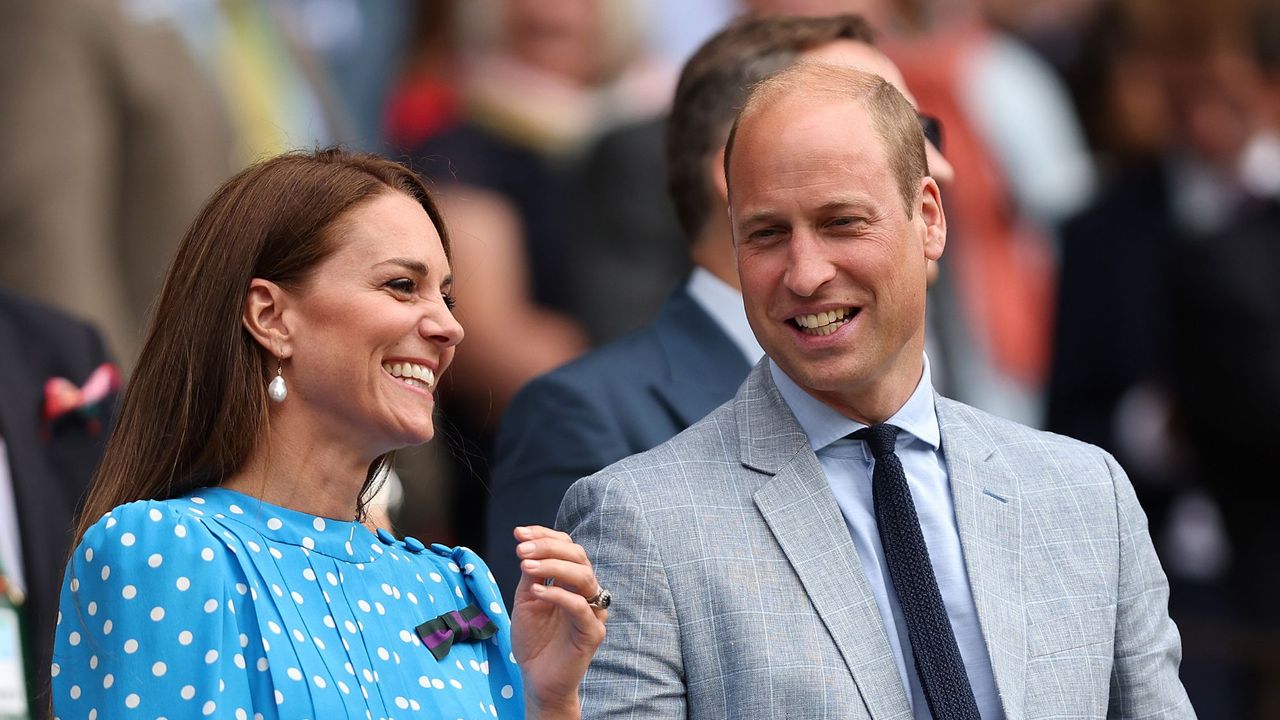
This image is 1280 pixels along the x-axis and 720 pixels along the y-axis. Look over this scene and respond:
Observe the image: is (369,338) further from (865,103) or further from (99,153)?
(99,153)

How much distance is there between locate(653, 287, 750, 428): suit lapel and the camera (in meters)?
4.41

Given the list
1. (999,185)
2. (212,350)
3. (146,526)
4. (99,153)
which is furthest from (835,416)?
(999,185)

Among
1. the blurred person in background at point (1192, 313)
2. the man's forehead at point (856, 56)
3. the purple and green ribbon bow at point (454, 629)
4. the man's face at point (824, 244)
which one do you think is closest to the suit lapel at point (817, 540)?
the man's face at point (824, 244)

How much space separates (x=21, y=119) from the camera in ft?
20.0

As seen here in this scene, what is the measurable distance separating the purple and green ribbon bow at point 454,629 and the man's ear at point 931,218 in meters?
0.99

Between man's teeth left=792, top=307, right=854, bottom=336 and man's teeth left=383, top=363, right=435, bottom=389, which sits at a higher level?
man's teeth left=792, top=307, right=854, bottom=336

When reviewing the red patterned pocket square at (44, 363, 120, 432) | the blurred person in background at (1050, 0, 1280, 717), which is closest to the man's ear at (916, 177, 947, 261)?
the red patterned pocket square at (44, 363, 120, 432)

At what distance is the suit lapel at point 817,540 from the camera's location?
342 centimetres

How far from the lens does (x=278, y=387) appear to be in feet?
11.0

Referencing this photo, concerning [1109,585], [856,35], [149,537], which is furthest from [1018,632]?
[856,35]

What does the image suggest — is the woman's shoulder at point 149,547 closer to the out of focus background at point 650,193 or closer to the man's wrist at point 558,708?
the man's wrist at point 558,708

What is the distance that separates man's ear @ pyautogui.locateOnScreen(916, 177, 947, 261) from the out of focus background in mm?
2426

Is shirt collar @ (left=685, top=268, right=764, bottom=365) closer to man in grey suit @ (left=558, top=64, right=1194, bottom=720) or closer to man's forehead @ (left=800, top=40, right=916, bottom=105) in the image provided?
man's forehead @ (left=800, top=40, right=916, bottom=105)

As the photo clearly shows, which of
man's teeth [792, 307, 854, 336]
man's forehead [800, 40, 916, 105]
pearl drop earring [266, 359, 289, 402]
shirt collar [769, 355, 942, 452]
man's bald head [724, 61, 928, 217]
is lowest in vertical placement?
shirt collar [769, 355, 942, 452]
